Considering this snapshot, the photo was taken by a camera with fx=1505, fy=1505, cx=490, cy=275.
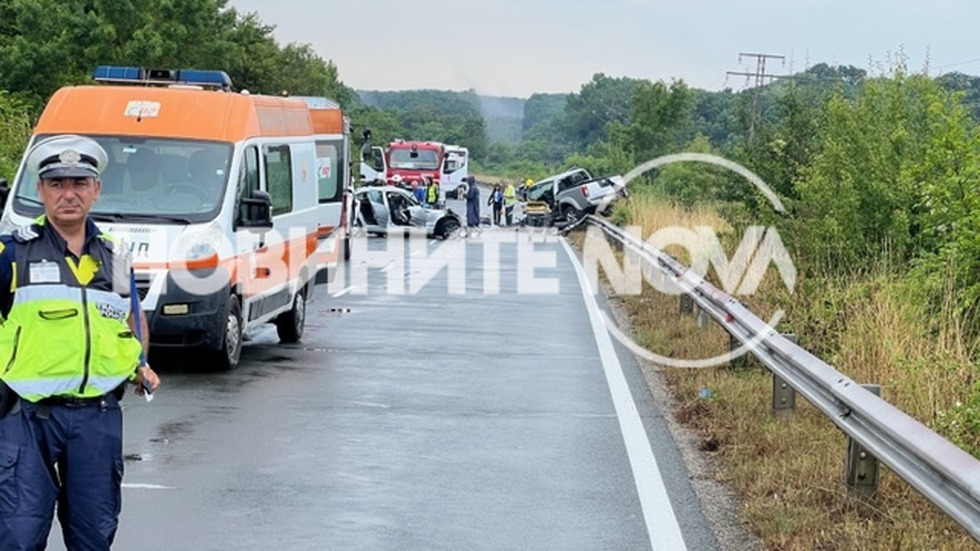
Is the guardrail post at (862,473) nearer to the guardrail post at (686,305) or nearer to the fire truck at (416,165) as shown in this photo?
the guardrail post at (686,305)

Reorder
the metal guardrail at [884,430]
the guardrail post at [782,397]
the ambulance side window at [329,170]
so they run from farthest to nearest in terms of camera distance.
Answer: the ambulance side window at [329,170] → the guardrail post at [782,397] → the metal guardrail at [884,430]

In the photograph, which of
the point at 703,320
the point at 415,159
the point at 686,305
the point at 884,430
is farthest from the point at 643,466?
the point at 415,159

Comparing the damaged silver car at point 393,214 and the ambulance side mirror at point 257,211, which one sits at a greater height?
the ambulance side mirror at point 257,211

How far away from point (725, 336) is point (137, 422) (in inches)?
241

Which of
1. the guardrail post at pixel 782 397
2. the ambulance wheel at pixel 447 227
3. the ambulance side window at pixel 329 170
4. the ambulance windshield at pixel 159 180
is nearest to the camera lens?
the guardrail post at pixel 782 397

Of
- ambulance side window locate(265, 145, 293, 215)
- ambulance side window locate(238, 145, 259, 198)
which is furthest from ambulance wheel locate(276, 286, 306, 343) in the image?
ambulance side window locate(238, 145, 259, 198)

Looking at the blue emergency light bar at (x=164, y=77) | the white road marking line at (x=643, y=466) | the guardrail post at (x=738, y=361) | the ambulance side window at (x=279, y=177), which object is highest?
the blue emergency light bar at (x=164, y=77)

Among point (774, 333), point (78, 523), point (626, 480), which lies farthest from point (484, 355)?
point (78, 523)

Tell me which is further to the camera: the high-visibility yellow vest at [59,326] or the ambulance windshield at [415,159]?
the ambulance windshield at [415,159]

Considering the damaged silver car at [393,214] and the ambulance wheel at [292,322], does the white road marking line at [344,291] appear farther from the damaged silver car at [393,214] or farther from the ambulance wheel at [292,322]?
the damaged silver car at [393,214]

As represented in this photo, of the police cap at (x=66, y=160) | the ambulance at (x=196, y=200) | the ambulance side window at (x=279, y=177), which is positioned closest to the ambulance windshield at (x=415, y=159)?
the ambulance at (x=196, y=200)

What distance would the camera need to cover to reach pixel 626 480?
354 inches

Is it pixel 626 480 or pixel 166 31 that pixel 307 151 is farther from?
pixel 166 31

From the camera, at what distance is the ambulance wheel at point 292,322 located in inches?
613
